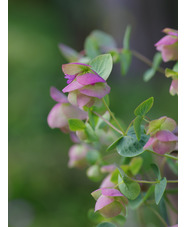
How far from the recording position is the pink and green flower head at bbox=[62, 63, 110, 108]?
200 mm

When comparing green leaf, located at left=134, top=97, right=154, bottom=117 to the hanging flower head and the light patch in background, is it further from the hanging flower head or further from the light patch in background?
the light patch in background

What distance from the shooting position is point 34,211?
140cm

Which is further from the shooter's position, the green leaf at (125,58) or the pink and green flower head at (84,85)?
the green leaf at (125,58)

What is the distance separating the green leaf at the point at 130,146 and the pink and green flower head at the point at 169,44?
90mm

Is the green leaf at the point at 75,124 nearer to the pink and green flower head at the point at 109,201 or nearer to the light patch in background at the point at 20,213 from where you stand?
the pink and green flower head at the point at 109,201

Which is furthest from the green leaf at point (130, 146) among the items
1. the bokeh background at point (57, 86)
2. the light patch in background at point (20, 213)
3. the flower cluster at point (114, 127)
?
the light patch in background at point (20, 213)

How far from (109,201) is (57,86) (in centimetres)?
148

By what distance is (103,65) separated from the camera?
22 centimetres

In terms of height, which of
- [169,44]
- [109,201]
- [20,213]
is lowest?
[20,213]

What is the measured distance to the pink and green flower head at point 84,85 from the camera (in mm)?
→ 200

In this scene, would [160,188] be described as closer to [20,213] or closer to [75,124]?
[75,124]

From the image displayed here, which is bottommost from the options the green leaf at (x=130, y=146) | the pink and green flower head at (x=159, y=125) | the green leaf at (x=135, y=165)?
the green leaf at (x=135, y=165)

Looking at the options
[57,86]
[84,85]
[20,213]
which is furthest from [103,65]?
[57,86]
